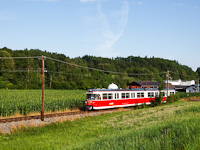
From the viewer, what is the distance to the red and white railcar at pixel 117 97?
29.9 meters

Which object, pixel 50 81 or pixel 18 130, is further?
pixel 50 81

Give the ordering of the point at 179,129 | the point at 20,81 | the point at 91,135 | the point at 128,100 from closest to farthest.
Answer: the point at 179,129 < the point at 91,135 < the point at 128,100 < the point at 20,81

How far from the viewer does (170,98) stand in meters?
42.3

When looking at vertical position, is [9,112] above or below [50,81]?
below

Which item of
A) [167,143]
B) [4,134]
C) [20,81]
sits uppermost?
[20,81]

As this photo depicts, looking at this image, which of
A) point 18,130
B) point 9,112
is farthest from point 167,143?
point 9,112

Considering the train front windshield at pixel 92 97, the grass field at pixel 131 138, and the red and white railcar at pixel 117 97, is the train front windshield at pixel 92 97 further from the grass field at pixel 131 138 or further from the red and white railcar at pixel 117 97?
the grass field at pixel 131 138

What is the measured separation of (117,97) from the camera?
32469 mm

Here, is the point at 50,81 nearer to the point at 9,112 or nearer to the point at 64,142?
the point at 9,112

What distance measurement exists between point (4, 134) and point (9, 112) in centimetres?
952

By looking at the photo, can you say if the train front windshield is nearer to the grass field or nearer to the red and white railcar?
the red and white railcar

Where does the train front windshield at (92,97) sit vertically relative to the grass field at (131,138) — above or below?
above

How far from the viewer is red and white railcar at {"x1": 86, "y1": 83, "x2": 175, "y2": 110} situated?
1178 inches

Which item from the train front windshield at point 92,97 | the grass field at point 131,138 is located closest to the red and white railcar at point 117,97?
the train front windshield at point 92,97
